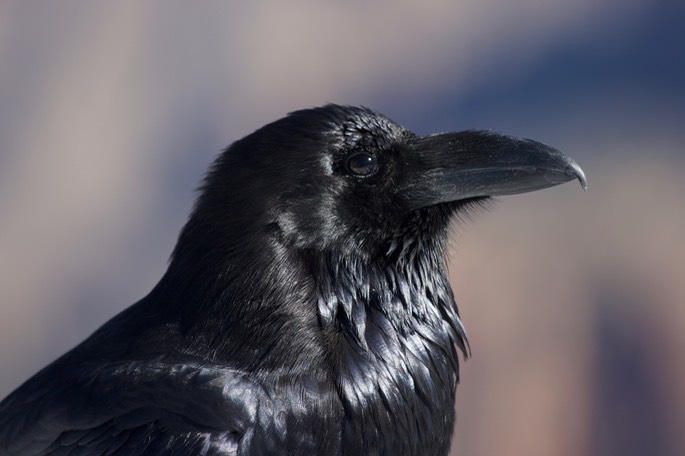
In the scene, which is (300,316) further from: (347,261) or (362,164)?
(362,164)

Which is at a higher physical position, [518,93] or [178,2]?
[178,2]

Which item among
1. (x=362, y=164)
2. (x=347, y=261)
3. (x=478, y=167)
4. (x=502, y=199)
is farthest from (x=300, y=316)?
(x=502, y=199)

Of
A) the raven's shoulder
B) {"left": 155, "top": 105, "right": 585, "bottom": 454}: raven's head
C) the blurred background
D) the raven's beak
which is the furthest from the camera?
the blurred background

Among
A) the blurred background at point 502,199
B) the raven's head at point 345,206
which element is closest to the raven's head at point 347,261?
the raven's head at point 345,206

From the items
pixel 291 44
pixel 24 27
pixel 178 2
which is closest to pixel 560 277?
pixel 291 44

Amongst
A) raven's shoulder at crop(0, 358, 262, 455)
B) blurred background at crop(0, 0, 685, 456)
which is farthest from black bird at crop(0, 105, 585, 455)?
blurred background at crop(0, 0, 685, 456)

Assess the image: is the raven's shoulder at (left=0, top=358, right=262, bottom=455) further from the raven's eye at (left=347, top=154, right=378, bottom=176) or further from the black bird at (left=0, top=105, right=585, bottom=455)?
the raven's eye at (left=347, top=154, right=378, bottom=176)

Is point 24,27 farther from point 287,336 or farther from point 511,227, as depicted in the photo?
point 287,336
